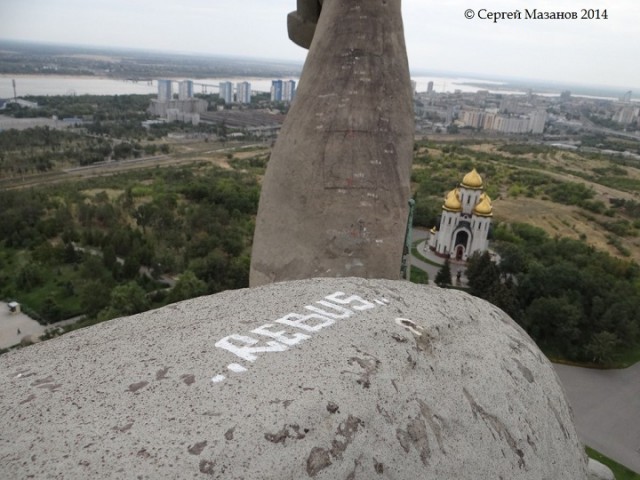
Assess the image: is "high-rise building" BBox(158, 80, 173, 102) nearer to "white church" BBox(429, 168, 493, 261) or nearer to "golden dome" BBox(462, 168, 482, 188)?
"white church" BBox(429, 168, 493, 261)

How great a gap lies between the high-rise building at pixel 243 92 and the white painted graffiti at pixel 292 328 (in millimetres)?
111301

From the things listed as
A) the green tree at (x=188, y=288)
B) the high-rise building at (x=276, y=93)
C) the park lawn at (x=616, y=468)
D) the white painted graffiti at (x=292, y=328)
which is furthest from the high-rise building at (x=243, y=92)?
the white painted graffiti at (x=292, y=328)

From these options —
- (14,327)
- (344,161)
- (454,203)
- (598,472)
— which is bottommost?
(14,327)

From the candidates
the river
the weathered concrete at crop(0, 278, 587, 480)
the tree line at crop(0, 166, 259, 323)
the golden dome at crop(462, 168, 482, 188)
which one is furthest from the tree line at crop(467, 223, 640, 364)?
the river

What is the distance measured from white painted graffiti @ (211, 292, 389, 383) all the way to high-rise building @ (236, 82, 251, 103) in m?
111

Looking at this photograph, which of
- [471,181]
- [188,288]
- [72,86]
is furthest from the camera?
[72,86]

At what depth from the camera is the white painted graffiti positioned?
203 centimetres

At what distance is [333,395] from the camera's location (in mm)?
1878

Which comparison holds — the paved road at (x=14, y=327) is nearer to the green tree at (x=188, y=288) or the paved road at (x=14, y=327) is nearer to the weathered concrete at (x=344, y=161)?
the green tree at (x=188, y=288)

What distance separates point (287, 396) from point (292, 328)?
0.42 m

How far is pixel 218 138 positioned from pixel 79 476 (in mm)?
68731

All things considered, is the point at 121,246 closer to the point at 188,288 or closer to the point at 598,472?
the point at 188,288

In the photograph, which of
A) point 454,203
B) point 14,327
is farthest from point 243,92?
point 14,327

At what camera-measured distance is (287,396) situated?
1.83 metres
